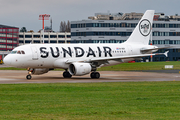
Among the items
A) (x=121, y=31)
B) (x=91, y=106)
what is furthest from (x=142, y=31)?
(x=121, y=31)

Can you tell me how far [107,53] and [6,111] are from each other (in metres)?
26.9

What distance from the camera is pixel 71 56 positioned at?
3825 centimetres

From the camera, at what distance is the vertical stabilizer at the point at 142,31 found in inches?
1758

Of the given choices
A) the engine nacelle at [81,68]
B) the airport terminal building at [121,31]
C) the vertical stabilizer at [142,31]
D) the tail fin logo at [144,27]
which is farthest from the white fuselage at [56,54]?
the airport terminal building at [121,31]

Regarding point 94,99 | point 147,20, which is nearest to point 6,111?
point 94,99

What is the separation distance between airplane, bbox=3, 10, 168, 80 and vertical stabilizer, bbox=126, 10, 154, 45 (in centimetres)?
99

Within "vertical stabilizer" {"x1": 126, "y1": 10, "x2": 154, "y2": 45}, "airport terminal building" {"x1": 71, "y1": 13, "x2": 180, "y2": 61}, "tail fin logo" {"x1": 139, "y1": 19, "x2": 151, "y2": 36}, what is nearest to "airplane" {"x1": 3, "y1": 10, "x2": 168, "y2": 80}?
"vertical stabilizer" {"x1": 126, "y1": 10, "x2": 154, "y2": 45}

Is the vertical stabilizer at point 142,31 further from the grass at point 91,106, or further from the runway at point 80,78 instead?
the grass at point 91,106

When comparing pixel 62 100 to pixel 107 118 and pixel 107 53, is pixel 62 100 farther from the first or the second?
pixel 107 53

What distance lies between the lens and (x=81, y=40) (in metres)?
128

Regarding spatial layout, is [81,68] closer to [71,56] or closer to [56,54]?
[71,56]

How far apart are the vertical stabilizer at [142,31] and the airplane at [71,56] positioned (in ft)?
3.24

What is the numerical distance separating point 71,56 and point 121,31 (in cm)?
9048

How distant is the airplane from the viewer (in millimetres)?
35719
